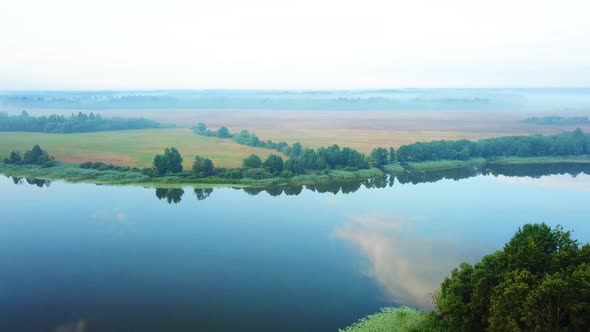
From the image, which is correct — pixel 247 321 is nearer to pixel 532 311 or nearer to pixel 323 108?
pixel 532 311

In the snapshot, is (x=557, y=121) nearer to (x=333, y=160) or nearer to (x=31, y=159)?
(x=333, y=160)

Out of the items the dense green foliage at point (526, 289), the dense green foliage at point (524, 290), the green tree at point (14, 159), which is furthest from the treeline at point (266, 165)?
the dense green foliage at point (526, 289)

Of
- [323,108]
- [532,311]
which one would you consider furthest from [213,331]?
[323,108]

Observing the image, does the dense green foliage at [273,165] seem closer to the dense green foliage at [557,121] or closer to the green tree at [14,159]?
the green tree at [14,159]

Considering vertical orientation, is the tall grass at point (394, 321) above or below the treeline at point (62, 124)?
below

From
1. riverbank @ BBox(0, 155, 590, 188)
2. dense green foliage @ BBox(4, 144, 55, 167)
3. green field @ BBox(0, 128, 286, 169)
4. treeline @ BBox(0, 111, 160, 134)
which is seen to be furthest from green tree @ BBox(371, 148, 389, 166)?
treeline @ BBox(0, 111, 160, 134)
